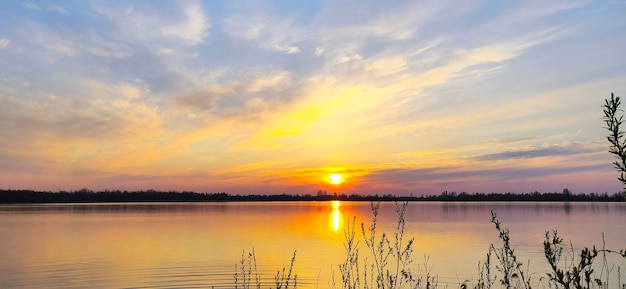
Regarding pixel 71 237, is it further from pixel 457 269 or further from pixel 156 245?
pixel 457 269

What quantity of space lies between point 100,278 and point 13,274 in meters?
3.37

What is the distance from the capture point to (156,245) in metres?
25.0

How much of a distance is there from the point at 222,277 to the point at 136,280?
2.67 m

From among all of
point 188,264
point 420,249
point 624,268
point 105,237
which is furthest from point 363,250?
point 105,237

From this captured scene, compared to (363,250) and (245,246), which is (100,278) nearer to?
(245,246)

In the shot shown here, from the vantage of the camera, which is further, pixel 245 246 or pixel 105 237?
pixel 105 237

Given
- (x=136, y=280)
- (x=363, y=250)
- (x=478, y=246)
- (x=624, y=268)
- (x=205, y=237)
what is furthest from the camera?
(x=205, y=237)

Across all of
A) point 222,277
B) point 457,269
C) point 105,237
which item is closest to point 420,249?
point 457,269

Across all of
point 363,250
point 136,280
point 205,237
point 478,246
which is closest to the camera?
point 136,280

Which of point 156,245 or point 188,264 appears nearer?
point 188,264

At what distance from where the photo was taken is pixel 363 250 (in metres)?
21.7

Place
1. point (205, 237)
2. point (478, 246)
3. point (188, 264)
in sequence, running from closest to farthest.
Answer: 1. point (188, 264)
2. point (478, 246)
3. point (205, 237)

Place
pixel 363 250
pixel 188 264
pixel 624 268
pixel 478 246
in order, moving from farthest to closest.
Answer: pixel 478 246, pixel 363 250, pixel 188 264, pixel 624 268

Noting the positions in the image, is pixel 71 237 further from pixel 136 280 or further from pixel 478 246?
pixel 478 246
